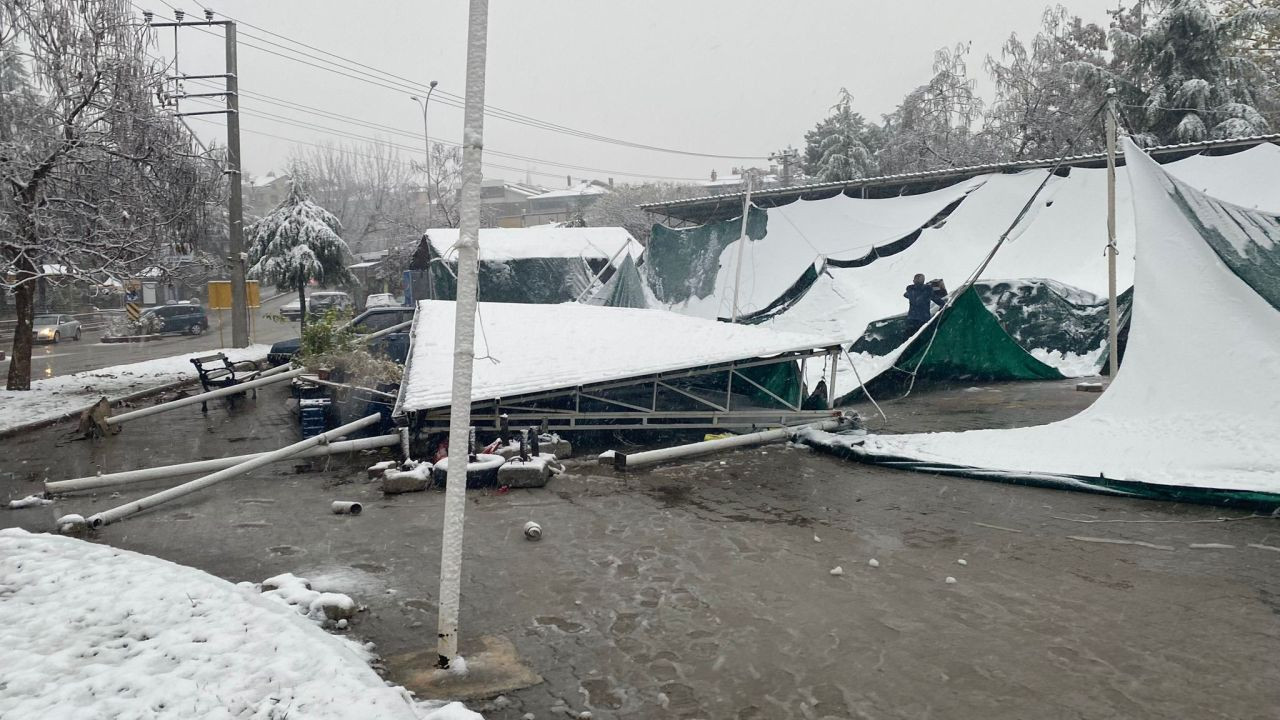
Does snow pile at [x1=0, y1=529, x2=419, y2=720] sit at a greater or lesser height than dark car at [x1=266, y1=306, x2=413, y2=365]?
lesser

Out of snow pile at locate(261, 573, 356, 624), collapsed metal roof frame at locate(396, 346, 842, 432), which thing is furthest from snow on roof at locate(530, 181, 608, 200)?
snow pile at locate(261, 573, 356, 624)

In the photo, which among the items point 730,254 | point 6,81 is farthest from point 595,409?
point 6,81

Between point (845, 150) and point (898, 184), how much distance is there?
14.3 metres

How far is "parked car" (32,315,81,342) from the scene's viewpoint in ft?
92.1

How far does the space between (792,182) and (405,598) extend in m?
40.7

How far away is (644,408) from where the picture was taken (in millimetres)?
10922

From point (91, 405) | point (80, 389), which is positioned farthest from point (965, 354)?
point (80, 389)

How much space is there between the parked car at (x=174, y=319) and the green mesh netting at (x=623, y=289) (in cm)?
2208

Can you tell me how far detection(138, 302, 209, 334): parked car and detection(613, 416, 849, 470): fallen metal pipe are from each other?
2888cm

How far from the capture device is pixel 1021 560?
6.25 metres

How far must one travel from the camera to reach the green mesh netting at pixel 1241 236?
815cm

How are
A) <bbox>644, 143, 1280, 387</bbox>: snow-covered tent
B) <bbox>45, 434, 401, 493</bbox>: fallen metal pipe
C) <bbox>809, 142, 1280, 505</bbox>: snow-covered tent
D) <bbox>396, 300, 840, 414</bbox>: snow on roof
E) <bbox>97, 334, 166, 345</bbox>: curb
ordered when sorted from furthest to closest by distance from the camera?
<bbox>97, 334, 166, 345</bbox>: curb, <bbox>644, 143, 1280, 387</bbox>: snow-covered tent, <bbox>396, 300, 840, 414</bbox>: snow on roof, <bbox>45, 434, 401, 493</bbox>: fallen metal pipe, <bbox>809, 142, 1280, 505</bbox>: snow-covered tent

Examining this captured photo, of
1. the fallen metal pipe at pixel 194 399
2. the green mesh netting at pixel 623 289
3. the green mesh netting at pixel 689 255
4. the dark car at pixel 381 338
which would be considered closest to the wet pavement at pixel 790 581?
the fallen metal pipe at pixel 194 399

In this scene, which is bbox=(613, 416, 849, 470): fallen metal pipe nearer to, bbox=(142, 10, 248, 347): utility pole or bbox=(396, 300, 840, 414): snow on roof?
bbox=(396, 300, 840, 414): snow on roof
